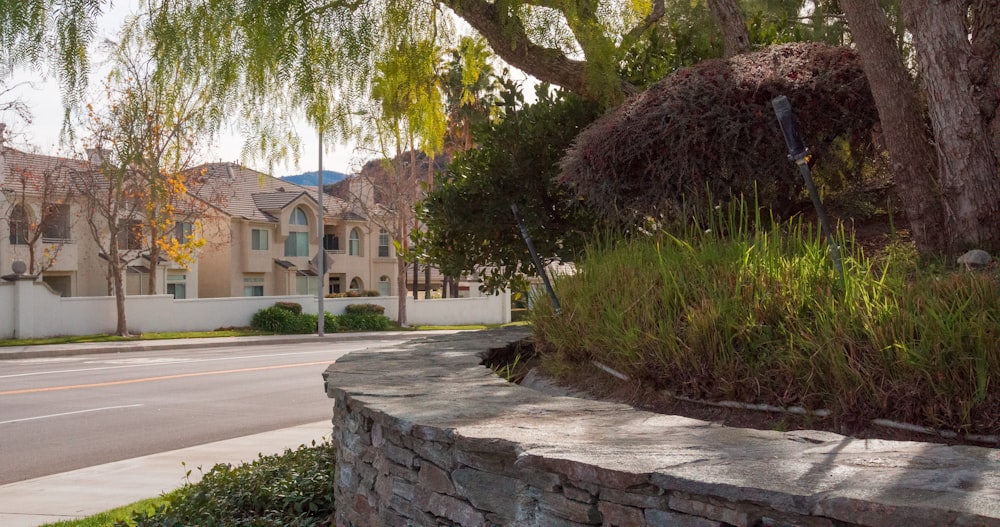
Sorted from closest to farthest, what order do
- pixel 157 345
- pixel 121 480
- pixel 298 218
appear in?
pixel 121 480
pixel 157 345
pixel 298 218

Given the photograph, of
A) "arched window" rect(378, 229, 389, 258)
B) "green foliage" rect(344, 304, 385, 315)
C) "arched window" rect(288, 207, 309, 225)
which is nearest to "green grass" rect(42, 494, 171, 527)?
"green foliage" rect(344, 304, 385, 315)

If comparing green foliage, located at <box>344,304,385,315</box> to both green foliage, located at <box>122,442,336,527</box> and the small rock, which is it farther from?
the small rock

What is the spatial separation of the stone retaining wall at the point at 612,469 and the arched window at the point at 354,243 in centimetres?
4543

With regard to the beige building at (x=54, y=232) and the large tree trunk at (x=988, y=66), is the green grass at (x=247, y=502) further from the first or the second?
the beige building at (x=54, y=232)

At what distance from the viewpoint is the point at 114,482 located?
796cm

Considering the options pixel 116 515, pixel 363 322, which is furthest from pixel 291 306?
pixel 116 515

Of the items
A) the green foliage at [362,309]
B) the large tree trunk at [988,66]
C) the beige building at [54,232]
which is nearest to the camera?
the large tree trunk at [988,66]

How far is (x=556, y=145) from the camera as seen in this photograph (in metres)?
7.86

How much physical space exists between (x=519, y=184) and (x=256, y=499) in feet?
11.6

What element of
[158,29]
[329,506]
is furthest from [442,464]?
[158,29]

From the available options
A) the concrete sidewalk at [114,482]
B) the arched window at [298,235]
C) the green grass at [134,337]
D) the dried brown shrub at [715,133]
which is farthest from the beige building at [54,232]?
the dried brown shrub at [715,133]

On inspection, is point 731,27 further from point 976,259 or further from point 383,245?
point 383,245

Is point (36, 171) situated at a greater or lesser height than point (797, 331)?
greater

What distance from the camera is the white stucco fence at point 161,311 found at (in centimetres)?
2731
